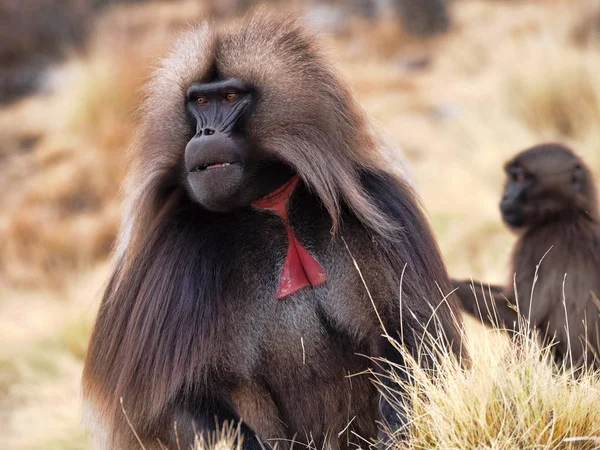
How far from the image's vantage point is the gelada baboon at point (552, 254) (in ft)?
11.5

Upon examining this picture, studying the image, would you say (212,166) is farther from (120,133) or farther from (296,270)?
(120,133)

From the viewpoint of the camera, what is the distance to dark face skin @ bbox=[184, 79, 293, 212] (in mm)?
2574

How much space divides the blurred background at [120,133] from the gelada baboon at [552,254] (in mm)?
815

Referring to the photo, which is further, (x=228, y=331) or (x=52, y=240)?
(x=52, y=240)

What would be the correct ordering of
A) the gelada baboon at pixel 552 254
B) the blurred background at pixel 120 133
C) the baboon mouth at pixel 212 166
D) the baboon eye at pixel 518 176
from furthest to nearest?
the blurred background at pixel 120 133 → the baboon eye at pixel 518 176 → the gelada baboon at pixel 552 254 → the baboon mouth at pixel 212 166

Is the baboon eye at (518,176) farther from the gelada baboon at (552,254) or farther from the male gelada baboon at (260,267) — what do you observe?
the male gelada baboon at (260,267)

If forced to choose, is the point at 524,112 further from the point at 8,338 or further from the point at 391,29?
the point at 391,29

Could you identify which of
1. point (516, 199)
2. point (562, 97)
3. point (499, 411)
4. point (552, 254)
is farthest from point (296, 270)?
point (562, 97)

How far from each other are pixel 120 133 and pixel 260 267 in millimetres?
6369

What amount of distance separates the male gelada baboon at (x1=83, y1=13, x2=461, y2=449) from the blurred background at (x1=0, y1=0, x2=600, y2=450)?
28 cm

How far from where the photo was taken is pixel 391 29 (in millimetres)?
13938

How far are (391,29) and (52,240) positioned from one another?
7683 mm

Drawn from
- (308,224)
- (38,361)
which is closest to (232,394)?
(308,224)

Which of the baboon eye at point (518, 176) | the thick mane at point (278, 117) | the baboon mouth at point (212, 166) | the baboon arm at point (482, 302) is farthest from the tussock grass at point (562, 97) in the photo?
the baboon mouth at point (212, 166)
